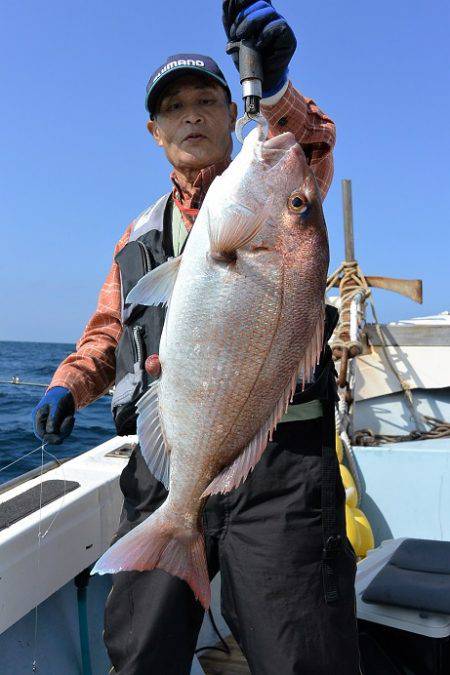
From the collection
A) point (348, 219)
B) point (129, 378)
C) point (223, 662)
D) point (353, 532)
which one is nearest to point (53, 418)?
point (129, 378)

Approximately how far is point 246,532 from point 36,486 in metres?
1.50

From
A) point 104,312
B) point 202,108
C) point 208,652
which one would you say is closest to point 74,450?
point 208,652

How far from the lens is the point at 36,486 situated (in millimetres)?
3133

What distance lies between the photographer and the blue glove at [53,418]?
2182 millimetres

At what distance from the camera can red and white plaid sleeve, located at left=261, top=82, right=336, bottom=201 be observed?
2377mm

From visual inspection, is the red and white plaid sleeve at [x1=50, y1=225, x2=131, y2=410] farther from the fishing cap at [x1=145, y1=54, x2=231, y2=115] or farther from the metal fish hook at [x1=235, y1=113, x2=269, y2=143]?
the metal fish hook at [x1=235, y1=113, x2=269, y2=143]

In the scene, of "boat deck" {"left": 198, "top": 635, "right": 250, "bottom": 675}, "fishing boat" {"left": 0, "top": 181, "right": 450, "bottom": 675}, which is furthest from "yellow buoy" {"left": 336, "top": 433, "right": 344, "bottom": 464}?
"boat deck" {"left": 198, "top": 635, "right": 250, "bottom": 675}

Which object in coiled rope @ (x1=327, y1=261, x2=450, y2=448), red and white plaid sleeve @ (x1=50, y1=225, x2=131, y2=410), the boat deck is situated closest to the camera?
red and white plaid sleeve @ (x1=50, y1=225, x2=131, y2=410)

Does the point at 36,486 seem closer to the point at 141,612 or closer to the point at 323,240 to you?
the point at 141,612

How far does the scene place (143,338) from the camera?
2283mm

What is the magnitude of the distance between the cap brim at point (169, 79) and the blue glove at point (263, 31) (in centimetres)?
12

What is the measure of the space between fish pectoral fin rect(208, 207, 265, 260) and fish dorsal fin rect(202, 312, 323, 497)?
1.06 ft

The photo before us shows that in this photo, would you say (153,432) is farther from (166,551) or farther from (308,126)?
(308,126)

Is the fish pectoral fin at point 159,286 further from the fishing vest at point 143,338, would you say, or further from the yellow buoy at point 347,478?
the yellow buoy at point 347,478
